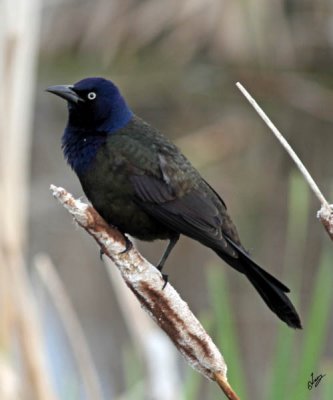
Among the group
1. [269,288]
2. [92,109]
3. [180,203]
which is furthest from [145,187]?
[269,288]

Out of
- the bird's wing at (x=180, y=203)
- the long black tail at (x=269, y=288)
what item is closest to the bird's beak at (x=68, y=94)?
the bird's wing at (x=180, y=203)

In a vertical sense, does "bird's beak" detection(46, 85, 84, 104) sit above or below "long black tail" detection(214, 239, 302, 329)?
above

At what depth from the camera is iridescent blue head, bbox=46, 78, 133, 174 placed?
203 cm

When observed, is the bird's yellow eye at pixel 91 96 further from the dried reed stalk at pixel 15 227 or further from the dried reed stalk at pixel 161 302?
the dried reed stalk at pixel 161 302

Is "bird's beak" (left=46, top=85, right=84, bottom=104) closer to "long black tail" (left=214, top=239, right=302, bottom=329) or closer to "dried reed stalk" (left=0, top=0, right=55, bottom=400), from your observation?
"dried reed stalk" (left=0, top=0, right=55, bottom=400)

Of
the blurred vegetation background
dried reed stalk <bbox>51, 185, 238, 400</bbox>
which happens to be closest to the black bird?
the blurred vegetation background

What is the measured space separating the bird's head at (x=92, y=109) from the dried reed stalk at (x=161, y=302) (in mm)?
542

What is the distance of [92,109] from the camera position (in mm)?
2072

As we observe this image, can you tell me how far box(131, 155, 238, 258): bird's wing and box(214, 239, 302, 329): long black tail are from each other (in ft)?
0.19

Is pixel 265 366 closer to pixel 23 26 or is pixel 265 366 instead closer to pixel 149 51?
pixel 23 26

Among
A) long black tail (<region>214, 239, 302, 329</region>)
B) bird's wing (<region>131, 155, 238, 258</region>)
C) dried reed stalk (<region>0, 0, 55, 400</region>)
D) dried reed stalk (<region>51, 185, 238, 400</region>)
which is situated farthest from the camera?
dried reed stalk (<region>0, 0, 55, 400</region>)

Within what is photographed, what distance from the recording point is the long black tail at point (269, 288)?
1622mm

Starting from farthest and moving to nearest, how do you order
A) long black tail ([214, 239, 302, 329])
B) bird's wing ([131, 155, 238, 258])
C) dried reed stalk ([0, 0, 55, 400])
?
1. dried reed stalk ([0, 0, 55, 400])
2. bird's wing ([131, 155, 238, 258])
3. long black tail ([214, 239, 302, 329])

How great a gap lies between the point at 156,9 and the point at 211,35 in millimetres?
366
